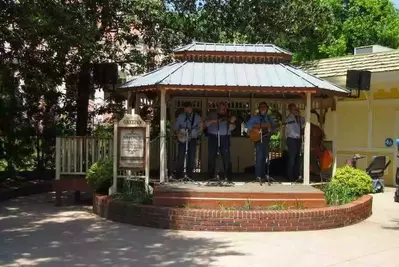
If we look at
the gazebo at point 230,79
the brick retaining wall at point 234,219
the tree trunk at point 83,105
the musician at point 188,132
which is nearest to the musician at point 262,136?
the gazebo at point 230,79

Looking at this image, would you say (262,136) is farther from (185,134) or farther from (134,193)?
(134,193)

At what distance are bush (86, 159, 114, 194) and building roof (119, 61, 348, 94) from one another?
1732 millimetres

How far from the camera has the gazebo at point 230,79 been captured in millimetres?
10711

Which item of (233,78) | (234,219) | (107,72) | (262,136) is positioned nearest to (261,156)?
(262,136)

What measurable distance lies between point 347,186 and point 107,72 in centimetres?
696

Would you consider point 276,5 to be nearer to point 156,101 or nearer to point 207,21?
point 207,21

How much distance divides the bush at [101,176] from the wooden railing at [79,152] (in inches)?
25.9

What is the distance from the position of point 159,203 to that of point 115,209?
0.90m

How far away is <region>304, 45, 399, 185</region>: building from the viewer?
15465mm

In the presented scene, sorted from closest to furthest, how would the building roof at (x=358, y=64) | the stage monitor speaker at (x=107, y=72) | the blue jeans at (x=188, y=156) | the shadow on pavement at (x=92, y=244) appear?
the shadow on pavement at (x=92, y=244)
the blue jeans at (x=188, y=156)
the stage monitor speaker at (x=107, y=72)
the building roof at (x=358, y=64)

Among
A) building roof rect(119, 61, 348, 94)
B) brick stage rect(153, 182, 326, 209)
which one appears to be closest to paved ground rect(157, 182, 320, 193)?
brick stage rect(153, 182, 326, 209)

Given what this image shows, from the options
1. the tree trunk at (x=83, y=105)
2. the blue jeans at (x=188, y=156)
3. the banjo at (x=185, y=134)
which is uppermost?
the tree trunk at (x=83, y=105)

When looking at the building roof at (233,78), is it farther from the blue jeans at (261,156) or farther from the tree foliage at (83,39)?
the tree foliage at (83,39)

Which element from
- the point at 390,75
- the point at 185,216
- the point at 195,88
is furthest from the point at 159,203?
the point at 390,75
